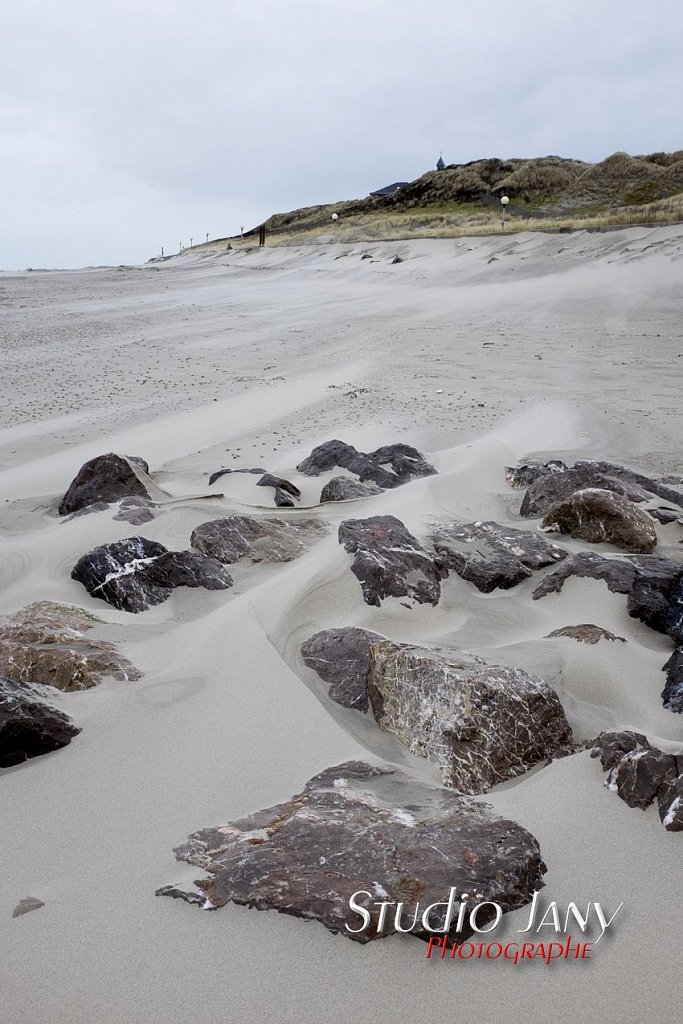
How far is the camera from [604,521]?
3.37m

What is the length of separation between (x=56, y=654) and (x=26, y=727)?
1.22ft

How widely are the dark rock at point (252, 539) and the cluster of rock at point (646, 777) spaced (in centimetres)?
168

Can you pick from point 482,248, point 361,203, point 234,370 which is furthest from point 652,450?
point 361,203

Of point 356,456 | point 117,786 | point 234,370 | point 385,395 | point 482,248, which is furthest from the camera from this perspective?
point 482,248

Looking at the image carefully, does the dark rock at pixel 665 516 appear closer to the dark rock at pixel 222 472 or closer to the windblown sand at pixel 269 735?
the windblown sand at pixel 269 735

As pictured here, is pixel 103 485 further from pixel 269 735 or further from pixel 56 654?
pixel 269 735

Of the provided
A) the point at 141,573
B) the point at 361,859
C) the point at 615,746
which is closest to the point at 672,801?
the point at 615,746

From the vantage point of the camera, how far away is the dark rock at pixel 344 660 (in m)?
2.22

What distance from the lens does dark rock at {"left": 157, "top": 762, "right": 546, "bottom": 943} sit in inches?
59.6

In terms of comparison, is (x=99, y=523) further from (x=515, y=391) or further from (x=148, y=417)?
(x=515, y=391)

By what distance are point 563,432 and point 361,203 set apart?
4175 cm

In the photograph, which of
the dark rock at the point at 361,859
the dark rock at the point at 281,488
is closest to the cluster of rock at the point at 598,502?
the dark rock at the point at 281,488

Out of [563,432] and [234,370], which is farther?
[234,370]

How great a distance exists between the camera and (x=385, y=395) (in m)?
7.19
